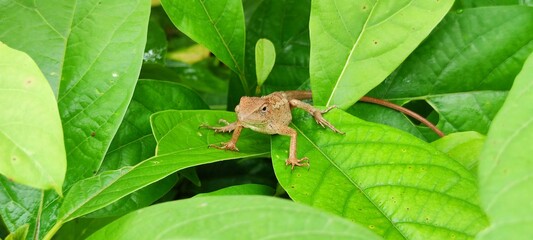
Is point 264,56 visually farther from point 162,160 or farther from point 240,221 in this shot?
point 240,221

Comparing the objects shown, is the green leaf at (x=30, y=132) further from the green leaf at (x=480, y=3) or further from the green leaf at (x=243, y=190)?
the green leaf at (x=480, y=3)

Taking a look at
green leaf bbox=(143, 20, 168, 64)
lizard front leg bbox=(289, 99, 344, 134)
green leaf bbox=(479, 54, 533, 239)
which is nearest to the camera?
green leaf bbox=(479, 54, 533, 239)

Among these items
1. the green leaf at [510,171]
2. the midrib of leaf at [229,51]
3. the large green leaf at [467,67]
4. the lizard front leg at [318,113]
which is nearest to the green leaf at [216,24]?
the midrib of leaf at [229,51]

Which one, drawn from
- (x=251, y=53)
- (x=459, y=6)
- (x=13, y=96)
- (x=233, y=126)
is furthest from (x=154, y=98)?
(x=459, y=6)

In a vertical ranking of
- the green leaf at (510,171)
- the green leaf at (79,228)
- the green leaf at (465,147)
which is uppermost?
the green leaf at (510,171)

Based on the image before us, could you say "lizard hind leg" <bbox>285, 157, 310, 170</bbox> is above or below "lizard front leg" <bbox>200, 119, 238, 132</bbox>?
above

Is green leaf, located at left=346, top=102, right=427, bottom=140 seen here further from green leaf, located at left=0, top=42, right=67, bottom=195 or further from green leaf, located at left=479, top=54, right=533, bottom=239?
green leaf, located at left=0, top=42, right=67, bottom=195

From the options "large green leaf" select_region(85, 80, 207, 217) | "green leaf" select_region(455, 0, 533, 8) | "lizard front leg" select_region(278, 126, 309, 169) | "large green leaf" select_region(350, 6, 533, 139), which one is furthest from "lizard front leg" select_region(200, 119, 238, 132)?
"green leaf" select_region(455, 0, 533, 8)

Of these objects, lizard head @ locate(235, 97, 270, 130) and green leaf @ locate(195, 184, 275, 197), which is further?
lizard head @ locate(235, 97, 270, 130)
